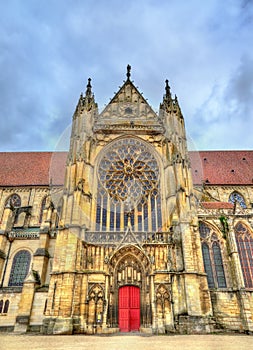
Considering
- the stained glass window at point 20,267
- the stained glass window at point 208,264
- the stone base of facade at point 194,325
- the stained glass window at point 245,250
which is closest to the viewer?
the stone base of facade at point 194,325

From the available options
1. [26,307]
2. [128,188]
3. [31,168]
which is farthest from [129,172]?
[31,168]

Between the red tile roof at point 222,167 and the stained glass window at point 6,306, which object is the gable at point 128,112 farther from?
the stained glass window at point 6,306

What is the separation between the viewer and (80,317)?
13883mm

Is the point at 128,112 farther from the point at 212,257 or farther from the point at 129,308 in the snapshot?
the point at 129,308

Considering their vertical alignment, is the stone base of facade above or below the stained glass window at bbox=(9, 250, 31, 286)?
below

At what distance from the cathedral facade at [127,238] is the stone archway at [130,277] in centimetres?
6

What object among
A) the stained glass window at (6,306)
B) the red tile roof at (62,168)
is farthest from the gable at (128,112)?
the stained glass window at (6,306)

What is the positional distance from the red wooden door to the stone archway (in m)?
0.16

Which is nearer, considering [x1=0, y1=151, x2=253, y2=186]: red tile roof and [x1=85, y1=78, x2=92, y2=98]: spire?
[x1=85, y1=78, x2=92, y2=98]: spire

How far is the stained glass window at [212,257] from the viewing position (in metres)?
16.1

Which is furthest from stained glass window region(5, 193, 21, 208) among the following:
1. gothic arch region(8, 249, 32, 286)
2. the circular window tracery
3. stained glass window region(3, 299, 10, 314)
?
the circular window tracery

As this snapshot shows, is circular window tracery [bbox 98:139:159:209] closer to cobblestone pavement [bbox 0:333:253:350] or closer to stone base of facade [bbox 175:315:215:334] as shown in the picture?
stone base of facade [bbox 175:315:215:334]

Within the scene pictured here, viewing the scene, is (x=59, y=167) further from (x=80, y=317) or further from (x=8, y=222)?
(x=80, y=317)

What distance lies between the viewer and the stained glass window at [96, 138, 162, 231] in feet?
59.8
